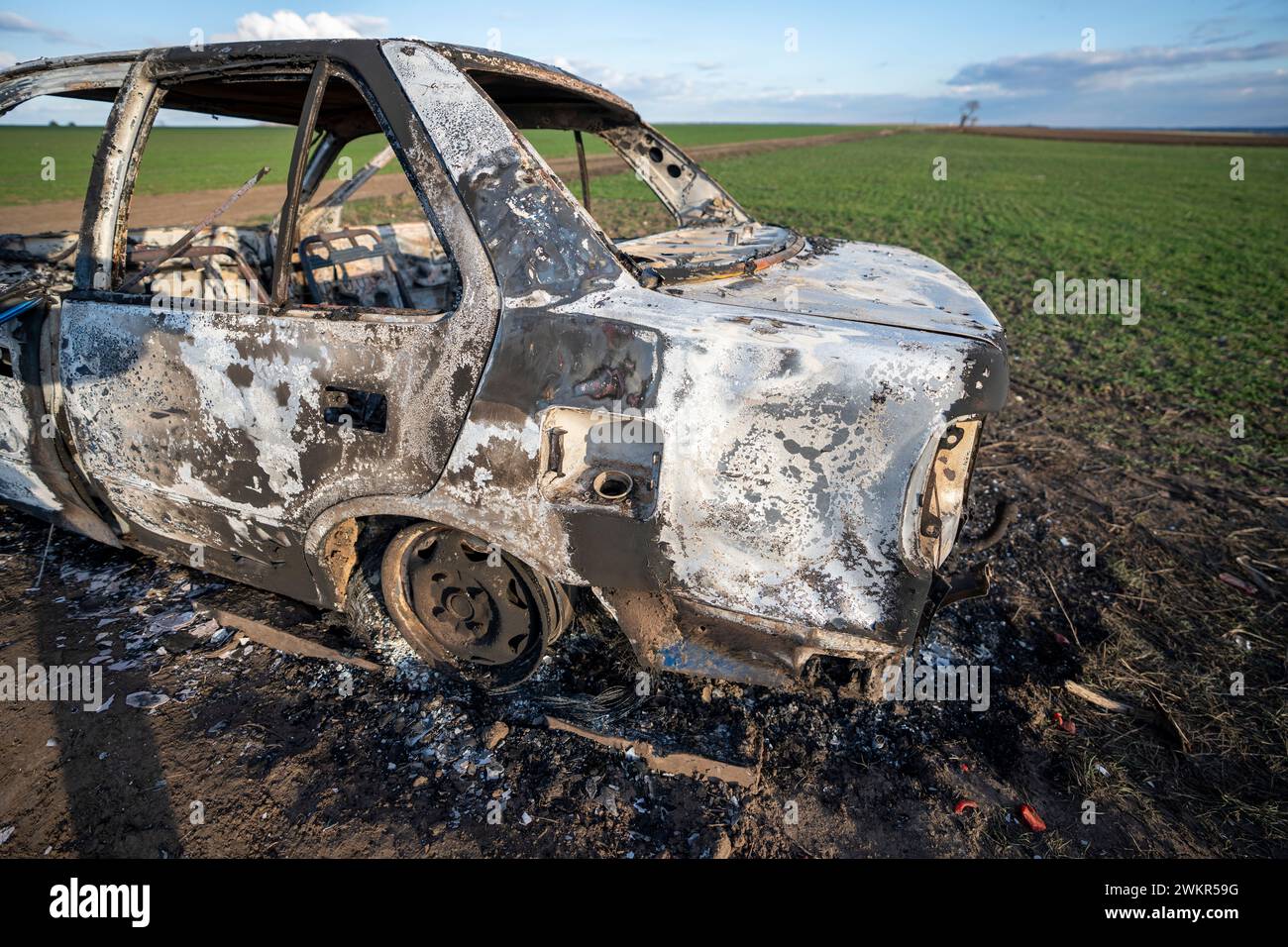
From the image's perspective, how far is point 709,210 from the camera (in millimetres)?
3439

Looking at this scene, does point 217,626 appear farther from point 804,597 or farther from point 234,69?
point 804,597

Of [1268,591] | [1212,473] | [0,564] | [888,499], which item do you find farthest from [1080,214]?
[0,564]

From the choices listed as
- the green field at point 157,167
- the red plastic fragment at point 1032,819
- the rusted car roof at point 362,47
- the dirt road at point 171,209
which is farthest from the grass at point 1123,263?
the green field at point 157,167

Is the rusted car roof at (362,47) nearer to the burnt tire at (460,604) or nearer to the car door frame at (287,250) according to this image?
the car door frame at (287,250)

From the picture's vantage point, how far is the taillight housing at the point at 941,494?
1652 millimetres

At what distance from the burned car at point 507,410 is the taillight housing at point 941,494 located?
0.01m

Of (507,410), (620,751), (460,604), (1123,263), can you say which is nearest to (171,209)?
(460,604)

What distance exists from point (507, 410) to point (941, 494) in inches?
52.4

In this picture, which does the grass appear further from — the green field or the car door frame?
the green field

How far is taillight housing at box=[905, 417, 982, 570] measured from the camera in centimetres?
165

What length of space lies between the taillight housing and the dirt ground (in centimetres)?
68

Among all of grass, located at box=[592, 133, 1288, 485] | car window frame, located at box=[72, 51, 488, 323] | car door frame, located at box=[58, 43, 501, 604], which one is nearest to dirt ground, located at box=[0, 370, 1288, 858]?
car door frame, located at box=[58, 43, 501, 604]

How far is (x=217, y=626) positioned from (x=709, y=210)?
9.98 ft
